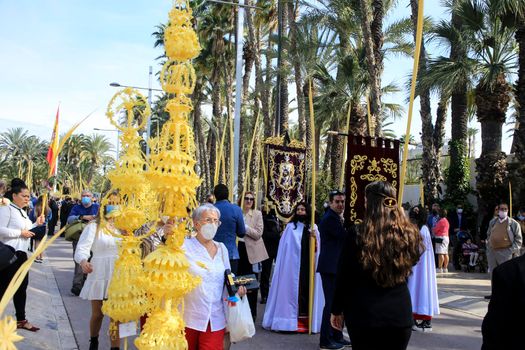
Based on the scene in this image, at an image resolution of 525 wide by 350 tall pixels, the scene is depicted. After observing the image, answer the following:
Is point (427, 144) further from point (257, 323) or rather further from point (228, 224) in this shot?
point (228, 224)

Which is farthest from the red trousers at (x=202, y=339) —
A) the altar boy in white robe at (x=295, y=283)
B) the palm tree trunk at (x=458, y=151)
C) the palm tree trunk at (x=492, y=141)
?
the palm tree trunk at (x=458, y=151)

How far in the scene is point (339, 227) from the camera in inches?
267

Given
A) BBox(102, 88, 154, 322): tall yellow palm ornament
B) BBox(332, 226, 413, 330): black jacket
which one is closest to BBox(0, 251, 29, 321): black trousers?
BBox(102, 88, 154, 322): tall yellow palm ornament

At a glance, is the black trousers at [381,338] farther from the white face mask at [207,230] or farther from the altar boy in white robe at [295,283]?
the altar boy in white robe at [295,283]

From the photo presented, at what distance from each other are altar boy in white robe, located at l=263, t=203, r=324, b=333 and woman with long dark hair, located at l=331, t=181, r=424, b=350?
4006 millimetres

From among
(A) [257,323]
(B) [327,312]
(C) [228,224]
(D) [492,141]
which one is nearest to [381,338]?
(B) [327,312]

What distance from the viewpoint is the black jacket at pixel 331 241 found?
266 inches

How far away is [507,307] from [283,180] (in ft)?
24.5

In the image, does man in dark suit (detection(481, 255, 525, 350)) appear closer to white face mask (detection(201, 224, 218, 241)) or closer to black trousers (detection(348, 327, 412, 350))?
black trousers (detection(348, 327, 412, 350))

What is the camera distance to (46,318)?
7980mm

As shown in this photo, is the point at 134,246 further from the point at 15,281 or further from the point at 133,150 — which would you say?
Result: the point at 15,281

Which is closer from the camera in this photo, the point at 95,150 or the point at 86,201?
the point at 86,201

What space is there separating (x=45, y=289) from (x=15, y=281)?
31.3 feet

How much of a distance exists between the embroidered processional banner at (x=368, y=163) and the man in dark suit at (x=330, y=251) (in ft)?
1.05
